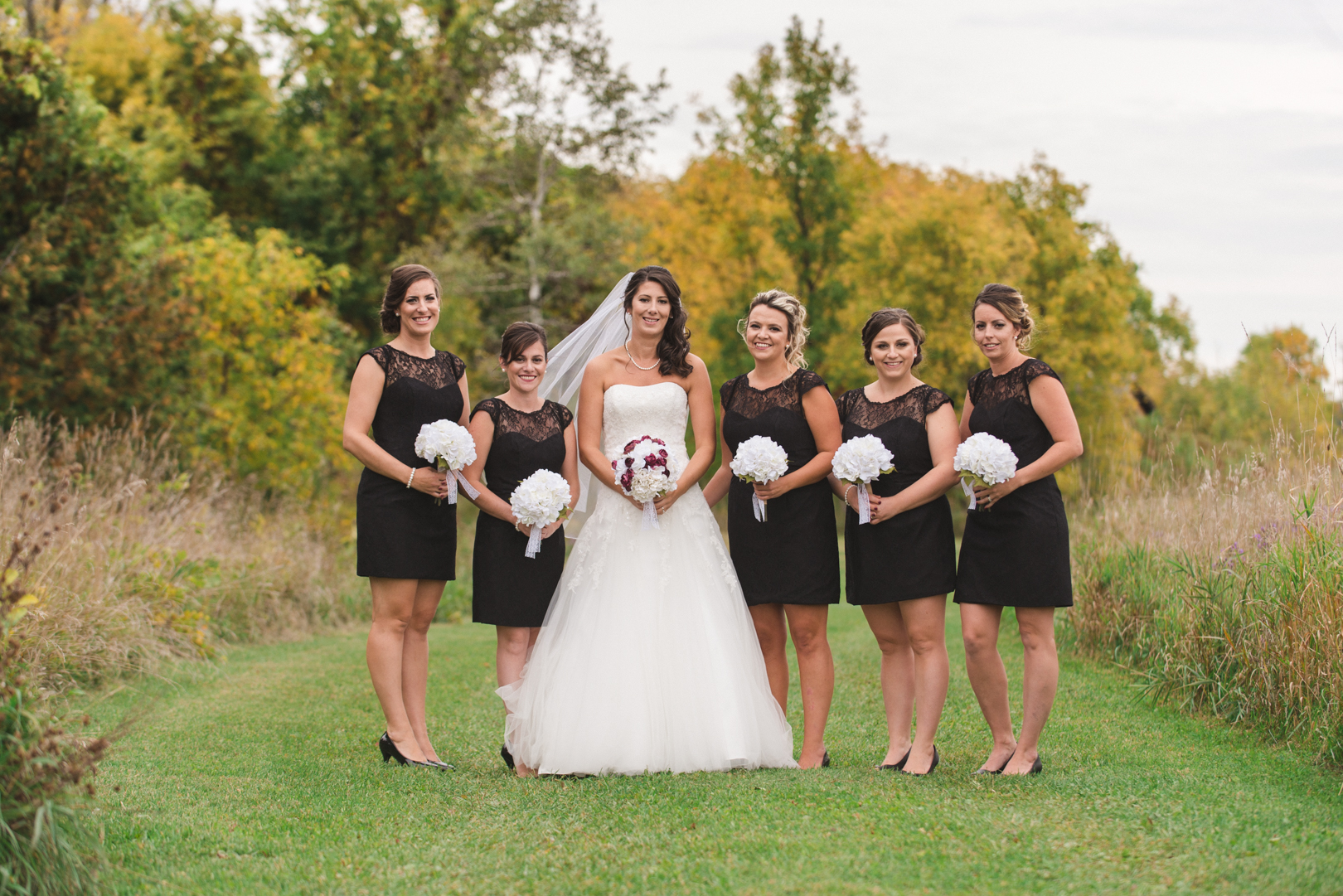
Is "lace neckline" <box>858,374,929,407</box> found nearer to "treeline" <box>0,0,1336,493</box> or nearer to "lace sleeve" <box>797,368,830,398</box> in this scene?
"lace sleeve" <box>797,368,830,398</box>

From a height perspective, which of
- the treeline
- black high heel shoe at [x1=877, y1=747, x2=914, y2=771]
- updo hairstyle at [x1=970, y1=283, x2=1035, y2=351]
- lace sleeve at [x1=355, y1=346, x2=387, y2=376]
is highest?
the treeline

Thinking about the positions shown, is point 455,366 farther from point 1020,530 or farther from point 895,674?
point 1020,530

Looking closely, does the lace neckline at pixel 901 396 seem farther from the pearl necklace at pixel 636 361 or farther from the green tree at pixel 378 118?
the green tree at pixel 378 118

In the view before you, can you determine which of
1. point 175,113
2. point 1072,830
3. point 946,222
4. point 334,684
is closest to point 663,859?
point 1072,830

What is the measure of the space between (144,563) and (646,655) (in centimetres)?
574

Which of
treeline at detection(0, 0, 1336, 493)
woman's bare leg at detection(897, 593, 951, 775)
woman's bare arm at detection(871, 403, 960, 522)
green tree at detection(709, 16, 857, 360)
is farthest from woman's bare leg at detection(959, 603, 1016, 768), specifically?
green tree at detection(709, 16, 857, 360)

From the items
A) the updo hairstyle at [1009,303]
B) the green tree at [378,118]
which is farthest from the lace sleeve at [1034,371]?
the green tree at [378,118]

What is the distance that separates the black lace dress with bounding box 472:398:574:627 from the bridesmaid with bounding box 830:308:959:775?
151cm

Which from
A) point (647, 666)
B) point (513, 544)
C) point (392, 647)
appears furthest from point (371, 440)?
point (647, 666)

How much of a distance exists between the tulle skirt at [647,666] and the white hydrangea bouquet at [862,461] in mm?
804

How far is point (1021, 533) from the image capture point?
531 cm

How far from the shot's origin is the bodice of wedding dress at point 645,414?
19.1 feet

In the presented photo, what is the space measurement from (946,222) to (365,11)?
55.5 ft

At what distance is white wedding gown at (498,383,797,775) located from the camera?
210 inches
